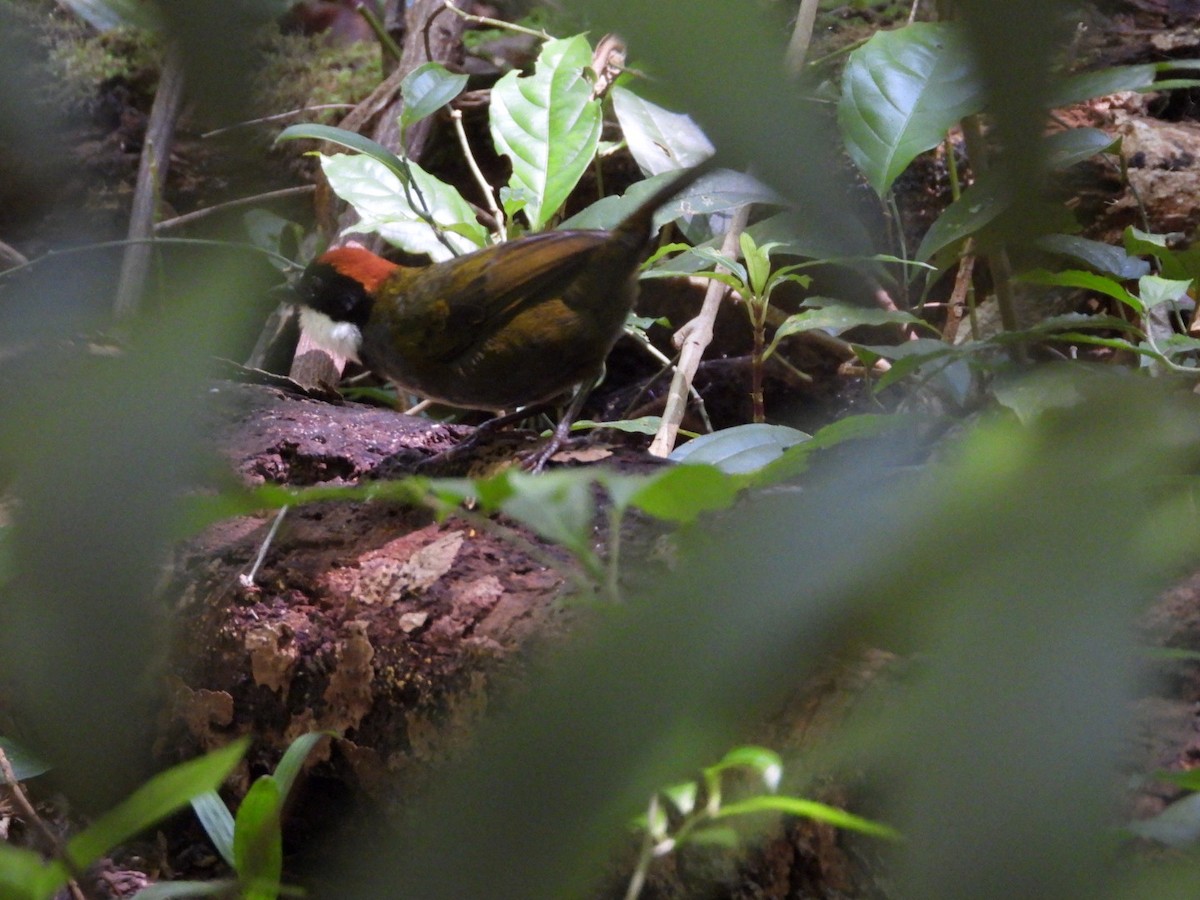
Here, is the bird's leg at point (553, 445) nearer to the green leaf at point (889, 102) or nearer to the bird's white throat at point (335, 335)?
the bird's white throat at point (335, 335)

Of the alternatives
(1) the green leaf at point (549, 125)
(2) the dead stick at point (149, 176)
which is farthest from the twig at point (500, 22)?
(2) the dead stick at point (149, 176)

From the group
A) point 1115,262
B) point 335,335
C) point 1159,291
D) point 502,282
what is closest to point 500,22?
point 502,282

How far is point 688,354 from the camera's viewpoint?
2.64m

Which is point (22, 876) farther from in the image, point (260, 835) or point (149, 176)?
point (260, 835)

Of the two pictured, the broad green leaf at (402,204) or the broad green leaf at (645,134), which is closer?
the broad green leaf at (402,204)

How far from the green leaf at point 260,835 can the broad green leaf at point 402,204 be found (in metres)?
1.56

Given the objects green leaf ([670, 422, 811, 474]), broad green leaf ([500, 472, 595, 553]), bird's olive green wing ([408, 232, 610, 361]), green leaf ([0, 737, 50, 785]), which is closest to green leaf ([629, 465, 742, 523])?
broad green leaf ([500, 472, 595, 553])

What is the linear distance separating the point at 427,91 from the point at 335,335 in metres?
0.78

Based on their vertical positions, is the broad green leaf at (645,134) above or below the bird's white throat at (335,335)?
above

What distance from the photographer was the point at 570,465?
80.8 inches

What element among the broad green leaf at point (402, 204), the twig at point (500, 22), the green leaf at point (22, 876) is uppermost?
the twig at point (500, 22)

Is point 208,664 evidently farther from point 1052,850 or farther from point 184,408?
point 1052,850

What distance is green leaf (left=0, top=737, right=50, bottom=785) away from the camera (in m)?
1.61

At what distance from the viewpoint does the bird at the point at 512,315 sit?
2.44m
